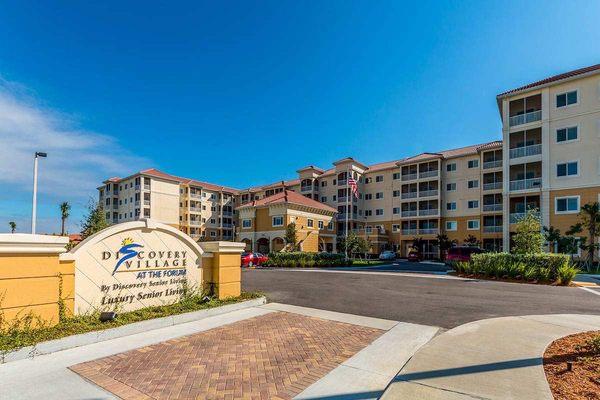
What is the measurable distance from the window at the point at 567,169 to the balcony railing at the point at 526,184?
6.04ft

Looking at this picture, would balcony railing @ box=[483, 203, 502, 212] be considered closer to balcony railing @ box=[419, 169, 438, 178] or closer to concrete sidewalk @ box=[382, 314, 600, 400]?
A: balcony railing @ box=[419, 169, 438, 178]

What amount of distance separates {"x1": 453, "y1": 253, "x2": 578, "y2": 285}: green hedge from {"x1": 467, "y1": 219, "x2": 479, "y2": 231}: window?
29955 mm

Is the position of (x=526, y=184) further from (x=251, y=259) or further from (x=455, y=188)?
(x=251, y=259)

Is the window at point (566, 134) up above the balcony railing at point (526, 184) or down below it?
above

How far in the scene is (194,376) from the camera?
5004 mm

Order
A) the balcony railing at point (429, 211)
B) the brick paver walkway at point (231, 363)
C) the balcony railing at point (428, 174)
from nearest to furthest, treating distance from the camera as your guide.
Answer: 1. the brick paver walkway at point (231, 363)
2. the balcony railing at point (429, 211)
3. the balcony railing at point (428, 174)

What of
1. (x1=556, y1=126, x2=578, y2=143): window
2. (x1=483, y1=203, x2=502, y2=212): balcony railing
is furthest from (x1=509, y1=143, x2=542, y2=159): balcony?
(x1=483, y1=203, x2=502, y2=212): balcony railing

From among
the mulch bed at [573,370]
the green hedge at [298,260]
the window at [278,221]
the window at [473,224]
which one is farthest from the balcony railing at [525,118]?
the mulch bed at [573,370]

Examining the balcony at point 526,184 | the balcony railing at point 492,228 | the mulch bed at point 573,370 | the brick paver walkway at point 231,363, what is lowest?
the brick paver walkway at point 231,363

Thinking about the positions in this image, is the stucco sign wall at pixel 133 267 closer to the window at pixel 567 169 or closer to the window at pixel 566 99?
the window at pixel 567 169

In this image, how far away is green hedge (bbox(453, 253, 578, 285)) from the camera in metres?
16.8

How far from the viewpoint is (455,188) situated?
164ft

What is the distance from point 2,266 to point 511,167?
139ft

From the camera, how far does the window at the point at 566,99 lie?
31.6m
